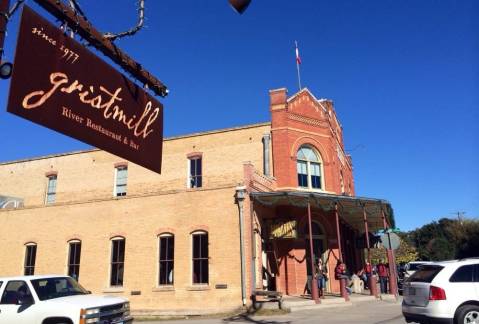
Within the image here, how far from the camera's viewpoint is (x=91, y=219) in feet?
69.7

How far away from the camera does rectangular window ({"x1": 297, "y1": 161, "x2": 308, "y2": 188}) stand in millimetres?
23836

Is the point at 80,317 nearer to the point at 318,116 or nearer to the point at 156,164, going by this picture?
the point at 156,164

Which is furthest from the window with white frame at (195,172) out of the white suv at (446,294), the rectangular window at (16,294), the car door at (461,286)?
the car door at (461,286)

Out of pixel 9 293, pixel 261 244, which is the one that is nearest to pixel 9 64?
pixel 9 293

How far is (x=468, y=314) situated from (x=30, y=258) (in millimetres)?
20197

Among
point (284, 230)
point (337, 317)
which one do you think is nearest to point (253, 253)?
point (284, 230)

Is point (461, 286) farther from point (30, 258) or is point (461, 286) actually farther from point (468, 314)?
point (30, 258)

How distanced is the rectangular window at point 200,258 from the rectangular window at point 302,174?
7143 millimetres

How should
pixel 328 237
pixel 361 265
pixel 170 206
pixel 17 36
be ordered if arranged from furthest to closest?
pixel 361 265 → pixel 328 237 → pixel 170 206 → pixel 17 36

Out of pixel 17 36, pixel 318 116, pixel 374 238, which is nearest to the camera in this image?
pixel 17 36

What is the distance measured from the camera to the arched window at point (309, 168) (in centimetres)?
2395

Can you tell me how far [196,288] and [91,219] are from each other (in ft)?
21.7

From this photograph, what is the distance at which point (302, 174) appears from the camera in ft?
78.7

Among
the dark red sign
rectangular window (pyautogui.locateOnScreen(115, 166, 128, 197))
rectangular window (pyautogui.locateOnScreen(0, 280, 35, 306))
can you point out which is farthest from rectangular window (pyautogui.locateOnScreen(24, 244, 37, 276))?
the dark red sign
